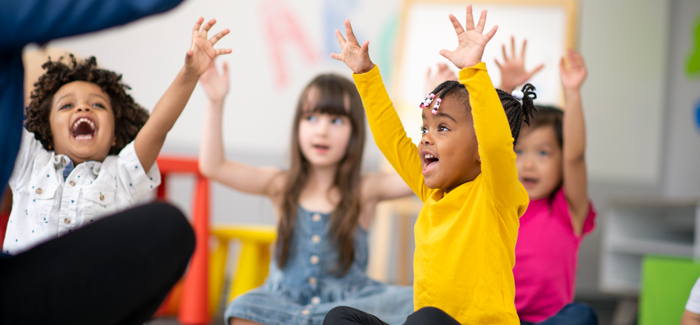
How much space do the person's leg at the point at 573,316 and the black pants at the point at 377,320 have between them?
0.34 m

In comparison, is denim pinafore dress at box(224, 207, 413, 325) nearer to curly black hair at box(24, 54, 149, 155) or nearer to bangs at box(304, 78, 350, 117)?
bangs at box(304, 78, 350, 117)

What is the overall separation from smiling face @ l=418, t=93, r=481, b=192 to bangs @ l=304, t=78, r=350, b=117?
417mm

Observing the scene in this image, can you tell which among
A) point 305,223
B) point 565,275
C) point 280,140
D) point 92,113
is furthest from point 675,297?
point 280,140

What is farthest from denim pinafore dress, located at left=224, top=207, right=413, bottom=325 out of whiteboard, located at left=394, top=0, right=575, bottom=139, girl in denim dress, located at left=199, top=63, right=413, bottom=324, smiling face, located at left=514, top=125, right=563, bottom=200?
whiteboard, located at left=394, top=0, right=575, bottom=139

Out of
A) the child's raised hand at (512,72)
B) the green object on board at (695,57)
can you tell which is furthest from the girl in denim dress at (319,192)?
the green object on board at (695,57)

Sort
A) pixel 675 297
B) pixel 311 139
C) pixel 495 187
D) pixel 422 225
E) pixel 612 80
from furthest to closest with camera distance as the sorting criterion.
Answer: pixel 612 80
pixel 311 139
pixel 675 297
pixel 422 225
pixel 495 187

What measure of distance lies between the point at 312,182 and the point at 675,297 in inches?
29.6

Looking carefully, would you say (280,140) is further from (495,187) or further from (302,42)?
(495,187)

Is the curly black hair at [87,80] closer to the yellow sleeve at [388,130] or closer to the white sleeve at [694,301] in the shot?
the yellow sleeve at [388,130]

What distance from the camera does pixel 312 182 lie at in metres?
1.23

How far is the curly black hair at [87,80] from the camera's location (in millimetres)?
825

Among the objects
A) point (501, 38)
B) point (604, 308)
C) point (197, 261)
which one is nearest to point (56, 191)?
point (197, 261)

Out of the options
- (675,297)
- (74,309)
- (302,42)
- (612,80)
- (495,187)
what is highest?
(302,42)

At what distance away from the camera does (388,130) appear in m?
0.84
